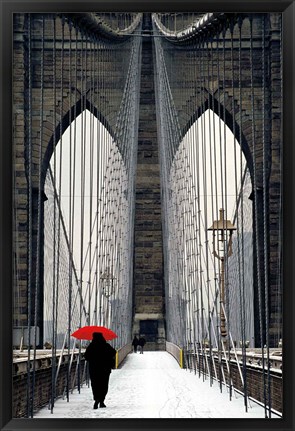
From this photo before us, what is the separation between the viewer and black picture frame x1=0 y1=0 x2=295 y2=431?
7383mm

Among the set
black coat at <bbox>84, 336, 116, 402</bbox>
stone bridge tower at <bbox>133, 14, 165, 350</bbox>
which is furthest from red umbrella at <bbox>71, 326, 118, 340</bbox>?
stone bridge tower at <bbox>133, 14, 165, 350</bbox>

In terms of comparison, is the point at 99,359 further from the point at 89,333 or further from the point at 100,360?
the point at 89,333

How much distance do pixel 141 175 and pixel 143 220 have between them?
57.1 inches

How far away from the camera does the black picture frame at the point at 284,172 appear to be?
24.2ft

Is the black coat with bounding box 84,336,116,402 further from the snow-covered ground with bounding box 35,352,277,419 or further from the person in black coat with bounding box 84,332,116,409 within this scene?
the snow-covered ground with bounding box 35,352,277,419

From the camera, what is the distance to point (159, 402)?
1276 centimetres

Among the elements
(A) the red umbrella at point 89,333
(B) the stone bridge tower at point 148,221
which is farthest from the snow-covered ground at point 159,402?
(B) the stone bridge tower at point 148,221

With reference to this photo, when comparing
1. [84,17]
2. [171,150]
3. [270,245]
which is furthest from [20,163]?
[84,17]

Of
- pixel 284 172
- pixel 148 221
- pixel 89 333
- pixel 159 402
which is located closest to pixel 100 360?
pixel 89 333

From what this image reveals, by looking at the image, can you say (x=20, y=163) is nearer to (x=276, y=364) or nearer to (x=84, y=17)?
(x=84, y=17)

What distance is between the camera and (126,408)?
1141 cm

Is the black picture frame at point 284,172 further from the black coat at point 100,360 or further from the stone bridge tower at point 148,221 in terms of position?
the stone bridge tower at point 148,221

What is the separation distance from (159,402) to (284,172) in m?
5.71

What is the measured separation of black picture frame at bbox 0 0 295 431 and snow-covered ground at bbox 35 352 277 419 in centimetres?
239
